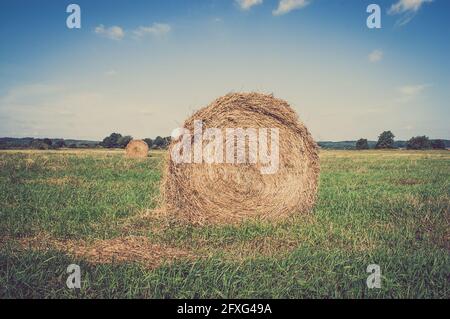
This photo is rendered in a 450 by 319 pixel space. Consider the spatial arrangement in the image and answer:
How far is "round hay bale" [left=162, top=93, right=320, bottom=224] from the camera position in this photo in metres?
6.88

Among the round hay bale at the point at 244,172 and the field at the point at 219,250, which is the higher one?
the round hay bale at the point at 244,172

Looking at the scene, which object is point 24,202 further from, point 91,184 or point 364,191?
point 364,191

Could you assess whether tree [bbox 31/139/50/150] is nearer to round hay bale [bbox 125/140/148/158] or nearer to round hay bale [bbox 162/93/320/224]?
round hay bale [bbox 125/140/148/158]

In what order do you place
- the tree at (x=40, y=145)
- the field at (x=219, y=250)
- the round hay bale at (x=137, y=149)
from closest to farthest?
1. the field at (x=219, y=250)
2. the round hay bale at (x=137, y=149)
3. the tree at (x=40, y=145)

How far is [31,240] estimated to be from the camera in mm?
5238

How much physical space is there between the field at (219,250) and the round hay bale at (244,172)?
46cm

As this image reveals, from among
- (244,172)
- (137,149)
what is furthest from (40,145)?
(244,172)

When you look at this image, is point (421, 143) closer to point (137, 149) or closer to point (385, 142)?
point (385, 142)

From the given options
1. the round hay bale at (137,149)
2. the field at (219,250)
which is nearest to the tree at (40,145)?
the round hay bale at (137,149)

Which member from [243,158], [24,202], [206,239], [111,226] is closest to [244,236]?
[206,239]

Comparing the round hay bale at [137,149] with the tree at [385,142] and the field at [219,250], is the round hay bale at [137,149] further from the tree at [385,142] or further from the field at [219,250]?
the tree at [385,142]

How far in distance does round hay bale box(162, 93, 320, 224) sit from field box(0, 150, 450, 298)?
1.52ft

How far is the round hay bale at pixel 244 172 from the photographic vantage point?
6.88m
